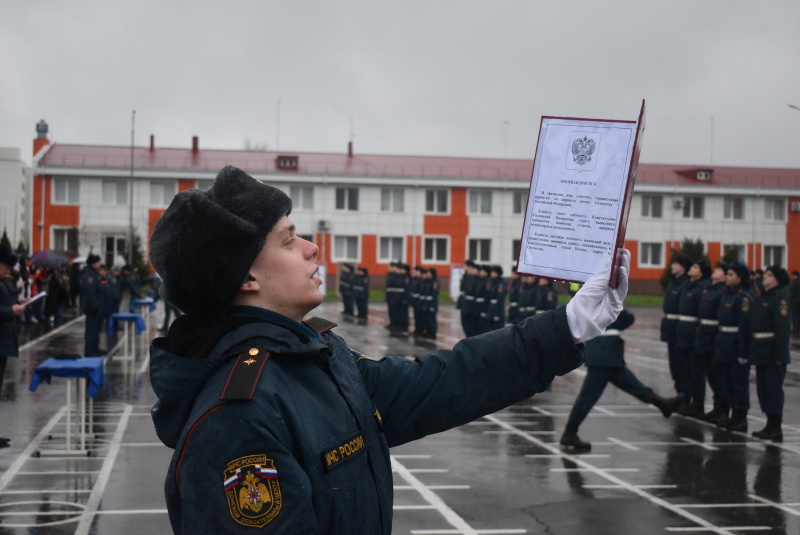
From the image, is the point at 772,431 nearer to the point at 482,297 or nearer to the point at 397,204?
Answer: the point at 482,297

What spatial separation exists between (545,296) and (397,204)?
38.3 metres

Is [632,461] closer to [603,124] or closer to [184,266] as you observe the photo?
[603,124]

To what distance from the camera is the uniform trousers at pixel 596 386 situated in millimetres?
10828

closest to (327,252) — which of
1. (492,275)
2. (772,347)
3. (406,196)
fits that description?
(406,196)

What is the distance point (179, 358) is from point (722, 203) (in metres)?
59.7

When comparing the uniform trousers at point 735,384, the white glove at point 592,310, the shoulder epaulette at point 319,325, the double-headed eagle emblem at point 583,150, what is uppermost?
the double-headed eagle emblem at point 583,150

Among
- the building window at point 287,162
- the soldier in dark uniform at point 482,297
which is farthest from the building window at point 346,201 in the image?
the soldier in dark uniform at point 482,297

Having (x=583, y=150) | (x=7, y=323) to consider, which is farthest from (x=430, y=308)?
(x=583, y=150)

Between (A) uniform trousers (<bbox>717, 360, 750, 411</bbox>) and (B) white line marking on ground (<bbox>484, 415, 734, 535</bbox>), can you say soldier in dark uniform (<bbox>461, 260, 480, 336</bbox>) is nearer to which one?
(A) uniform trousers (<bbox>717, 360, 750, 411</bbox>)

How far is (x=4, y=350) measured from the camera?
11.0 m

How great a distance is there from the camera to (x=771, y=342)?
1210 centimetres

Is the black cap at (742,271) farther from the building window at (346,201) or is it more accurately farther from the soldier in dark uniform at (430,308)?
the building window at (346,201)

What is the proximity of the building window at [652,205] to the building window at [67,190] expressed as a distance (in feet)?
105

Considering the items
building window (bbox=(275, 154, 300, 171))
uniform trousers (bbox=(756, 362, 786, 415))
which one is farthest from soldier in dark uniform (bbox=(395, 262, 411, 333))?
building window (bbox=(275, 154, 300, 171))
